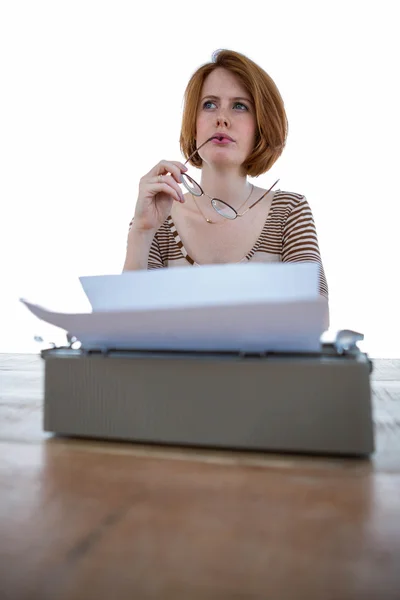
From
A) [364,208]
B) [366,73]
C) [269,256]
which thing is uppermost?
[366,73]

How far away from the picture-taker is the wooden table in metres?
0.20

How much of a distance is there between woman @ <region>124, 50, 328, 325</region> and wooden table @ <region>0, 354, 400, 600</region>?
918 mm

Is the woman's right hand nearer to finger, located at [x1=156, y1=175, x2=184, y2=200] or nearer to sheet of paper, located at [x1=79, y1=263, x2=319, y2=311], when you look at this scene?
finger, located at [x1=156, y1=175, x2=184, y2=200]

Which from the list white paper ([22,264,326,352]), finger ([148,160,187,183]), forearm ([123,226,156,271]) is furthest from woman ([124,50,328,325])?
white paper ([22,264,326,352])

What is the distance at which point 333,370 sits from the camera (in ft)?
1.08

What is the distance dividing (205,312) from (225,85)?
3.61ft

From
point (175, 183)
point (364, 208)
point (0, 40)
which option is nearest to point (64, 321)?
point (175, 183)

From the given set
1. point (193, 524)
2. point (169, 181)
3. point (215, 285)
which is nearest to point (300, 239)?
point (169, 181)

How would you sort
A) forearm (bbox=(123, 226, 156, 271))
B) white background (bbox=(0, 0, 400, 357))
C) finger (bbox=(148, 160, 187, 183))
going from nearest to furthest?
finger (bbox=(148, 160, 187, 183)) < forearm (bbox=(123, 226, 156, 271)) < white background (bbox=(0, 0, 400, 357))

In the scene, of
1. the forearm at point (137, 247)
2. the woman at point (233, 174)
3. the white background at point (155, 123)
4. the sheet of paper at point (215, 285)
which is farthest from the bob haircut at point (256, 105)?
the white background at point (155, 123)

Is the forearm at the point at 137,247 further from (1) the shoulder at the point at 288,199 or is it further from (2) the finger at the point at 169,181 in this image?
(1) the shoulder at the point at 288,199

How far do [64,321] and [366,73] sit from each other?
364cm

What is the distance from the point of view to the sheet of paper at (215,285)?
13.3 inches

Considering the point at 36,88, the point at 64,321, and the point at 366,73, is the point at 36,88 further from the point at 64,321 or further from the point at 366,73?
the point at 64,321
